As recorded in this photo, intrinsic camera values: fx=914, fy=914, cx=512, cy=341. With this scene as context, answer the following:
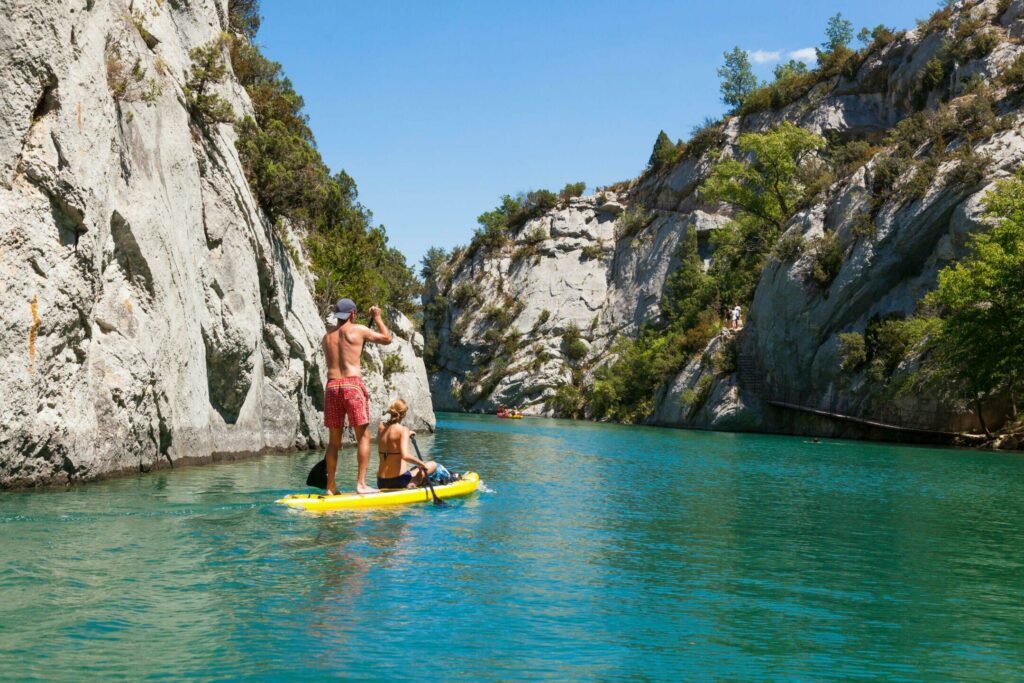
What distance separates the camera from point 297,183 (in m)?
28.2

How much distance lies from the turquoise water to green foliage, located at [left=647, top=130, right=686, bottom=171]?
71.4 meters

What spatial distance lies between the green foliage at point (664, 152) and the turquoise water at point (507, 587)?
71.4m

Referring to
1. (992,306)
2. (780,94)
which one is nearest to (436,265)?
(780,94)

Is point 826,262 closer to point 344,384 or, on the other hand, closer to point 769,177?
point 769,177

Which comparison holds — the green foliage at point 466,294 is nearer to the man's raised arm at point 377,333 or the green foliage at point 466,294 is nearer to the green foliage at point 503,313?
the green foliage at point 503,313

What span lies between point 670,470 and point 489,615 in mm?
16151

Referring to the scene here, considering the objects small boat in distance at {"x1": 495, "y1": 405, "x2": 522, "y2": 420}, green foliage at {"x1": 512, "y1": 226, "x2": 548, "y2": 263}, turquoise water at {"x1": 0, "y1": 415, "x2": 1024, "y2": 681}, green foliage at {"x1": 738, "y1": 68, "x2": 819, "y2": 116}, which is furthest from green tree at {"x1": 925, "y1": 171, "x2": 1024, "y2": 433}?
green foliage at {"x1": 512, "y1": 226, "x2": 548, "y2": 263}

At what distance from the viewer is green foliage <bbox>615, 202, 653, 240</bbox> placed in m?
86.2

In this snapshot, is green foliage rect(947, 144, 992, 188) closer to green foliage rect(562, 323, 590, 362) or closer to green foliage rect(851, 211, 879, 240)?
green foliage rect(851, 211, 879, 240)

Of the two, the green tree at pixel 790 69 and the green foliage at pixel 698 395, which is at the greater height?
the green tree at pixel 790 69

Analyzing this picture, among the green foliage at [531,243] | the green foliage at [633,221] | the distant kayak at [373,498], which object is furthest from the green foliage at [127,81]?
the green foliage at [531,243]

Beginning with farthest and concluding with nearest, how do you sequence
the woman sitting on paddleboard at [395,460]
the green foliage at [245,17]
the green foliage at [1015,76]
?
the green foliage at [1015,76], the green foliage at [245,17], the woman sitting on paddleboard at [395,460]

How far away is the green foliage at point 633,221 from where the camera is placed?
8619 centimetres

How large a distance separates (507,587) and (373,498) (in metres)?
5.47
